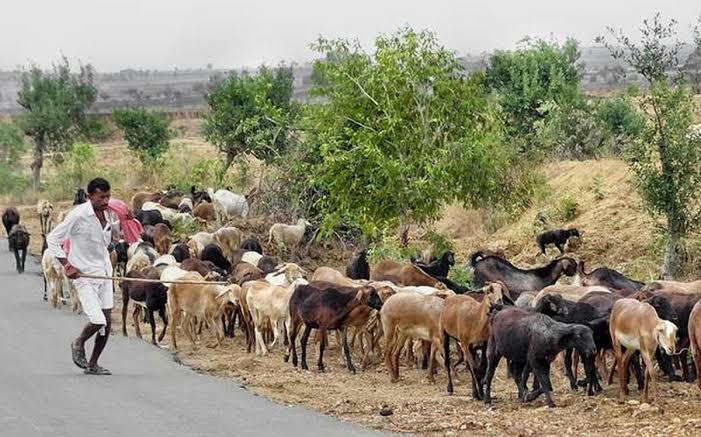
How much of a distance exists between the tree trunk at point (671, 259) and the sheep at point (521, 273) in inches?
82.7

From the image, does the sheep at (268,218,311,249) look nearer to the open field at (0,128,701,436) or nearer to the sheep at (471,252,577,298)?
the open field at (0,128,701,436)

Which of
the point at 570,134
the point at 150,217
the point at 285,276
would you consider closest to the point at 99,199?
the point at 285,276

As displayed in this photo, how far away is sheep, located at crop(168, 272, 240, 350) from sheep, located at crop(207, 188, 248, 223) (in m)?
14.2

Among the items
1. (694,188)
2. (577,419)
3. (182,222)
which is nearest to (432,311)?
(577,419)

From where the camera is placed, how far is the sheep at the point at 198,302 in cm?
1817

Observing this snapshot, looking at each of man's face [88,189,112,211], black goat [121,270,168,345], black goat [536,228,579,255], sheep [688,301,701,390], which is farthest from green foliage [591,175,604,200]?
man's face [88,189,112,211]

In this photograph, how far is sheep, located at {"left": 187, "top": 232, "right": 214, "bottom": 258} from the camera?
26.0 metres

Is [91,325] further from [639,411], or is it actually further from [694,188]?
[694,188]

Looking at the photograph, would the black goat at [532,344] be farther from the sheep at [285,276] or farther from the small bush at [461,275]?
the small bush at [461,275]

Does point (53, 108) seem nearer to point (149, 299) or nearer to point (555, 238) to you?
point (555, 238)

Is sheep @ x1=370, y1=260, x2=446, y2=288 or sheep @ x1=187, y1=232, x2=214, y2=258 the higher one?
sheep @ x1=187, y1=232, x2=214, y2=258

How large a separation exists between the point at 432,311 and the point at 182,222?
17446 mm

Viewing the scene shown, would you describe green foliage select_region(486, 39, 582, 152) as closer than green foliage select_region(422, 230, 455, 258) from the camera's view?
No

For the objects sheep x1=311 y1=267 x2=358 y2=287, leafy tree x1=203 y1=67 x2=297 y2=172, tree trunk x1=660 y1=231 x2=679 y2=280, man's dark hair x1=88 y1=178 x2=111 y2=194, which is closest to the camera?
man's dark hair x1=88 y1=178 x2=111 y2=194
